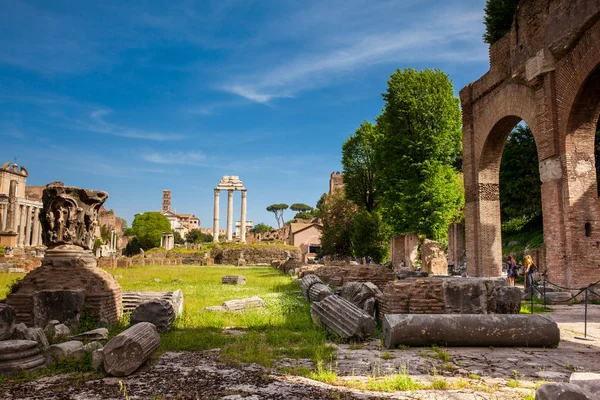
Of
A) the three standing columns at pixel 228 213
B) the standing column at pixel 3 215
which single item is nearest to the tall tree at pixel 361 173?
the three standing columns at pixel 228 213

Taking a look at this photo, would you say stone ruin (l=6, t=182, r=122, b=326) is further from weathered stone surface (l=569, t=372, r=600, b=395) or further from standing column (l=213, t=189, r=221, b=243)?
standing column (l=213, t=189, r=221, b=243)

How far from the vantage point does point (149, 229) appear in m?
80.1

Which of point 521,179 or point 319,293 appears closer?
point 319,293

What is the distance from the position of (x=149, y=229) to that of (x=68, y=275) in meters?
75.7

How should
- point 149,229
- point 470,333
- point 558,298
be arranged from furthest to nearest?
1. point 149,229
2. point 558,298
3. point 470,333

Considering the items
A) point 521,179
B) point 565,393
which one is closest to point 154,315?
point 565,393

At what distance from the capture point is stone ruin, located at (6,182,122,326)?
7.60 metres

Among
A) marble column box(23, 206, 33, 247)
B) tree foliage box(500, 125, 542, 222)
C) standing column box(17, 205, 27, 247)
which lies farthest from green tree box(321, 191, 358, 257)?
marble column box(23, 206, 33, 247)

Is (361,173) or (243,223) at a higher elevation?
(361,173)

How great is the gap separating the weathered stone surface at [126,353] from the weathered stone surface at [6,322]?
6.05ft

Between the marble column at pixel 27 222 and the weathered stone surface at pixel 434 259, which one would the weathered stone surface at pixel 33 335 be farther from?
the marble column at pixel 27 222

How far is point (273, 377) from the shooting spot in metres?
4.93

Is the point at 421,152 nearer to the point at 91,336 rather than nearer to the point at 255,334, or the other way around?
the point at 255,334

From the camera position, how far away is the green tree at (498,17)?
27.2 metres
